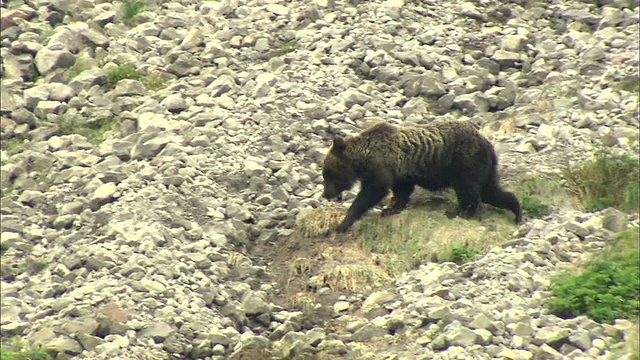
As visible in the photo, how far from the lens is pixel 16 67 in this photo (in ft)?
59.1

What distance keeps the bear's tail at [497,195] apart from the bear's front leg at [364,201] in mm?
1070

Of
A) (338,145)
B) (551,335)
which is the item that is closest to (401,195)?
(338,145)

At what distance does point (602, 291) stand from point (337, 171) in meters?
3.49

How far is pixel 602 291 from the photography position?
45.3ft

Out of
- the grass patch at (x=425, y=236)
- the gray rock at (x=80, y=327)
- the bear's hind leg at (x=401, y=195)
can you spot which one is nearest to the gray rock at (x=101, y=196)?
the gray rock at (x=80, y=327)

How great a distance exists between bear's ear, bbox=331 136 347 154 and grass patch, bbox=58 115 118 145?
8.60 feet

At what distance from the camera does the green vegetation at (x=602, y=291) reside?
13.6 m

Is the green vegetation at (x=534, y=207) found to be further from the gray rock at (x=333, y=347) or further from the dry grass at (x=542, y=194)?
the gray rock at (x=333, y=347)

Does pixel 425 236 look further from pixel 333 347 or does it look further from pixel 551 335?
pixel 551 335

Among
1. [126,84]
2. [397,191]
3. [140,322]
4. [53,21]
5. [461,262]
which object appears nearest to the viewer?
[140,322]

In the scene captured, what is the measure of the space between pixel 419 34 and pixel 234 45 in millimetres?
2261

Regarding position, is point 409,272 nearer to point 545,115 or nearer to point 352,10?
point 545,115

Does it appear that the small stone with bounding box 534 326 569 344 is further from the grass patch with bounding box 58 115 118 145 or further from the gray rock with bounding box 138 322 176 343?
the grass patch with bounding box 58 115 118 145

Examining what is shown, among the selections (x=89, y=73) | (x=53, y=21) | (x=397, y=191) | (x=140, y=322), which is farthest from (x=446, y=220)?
(x=53, y=21)
